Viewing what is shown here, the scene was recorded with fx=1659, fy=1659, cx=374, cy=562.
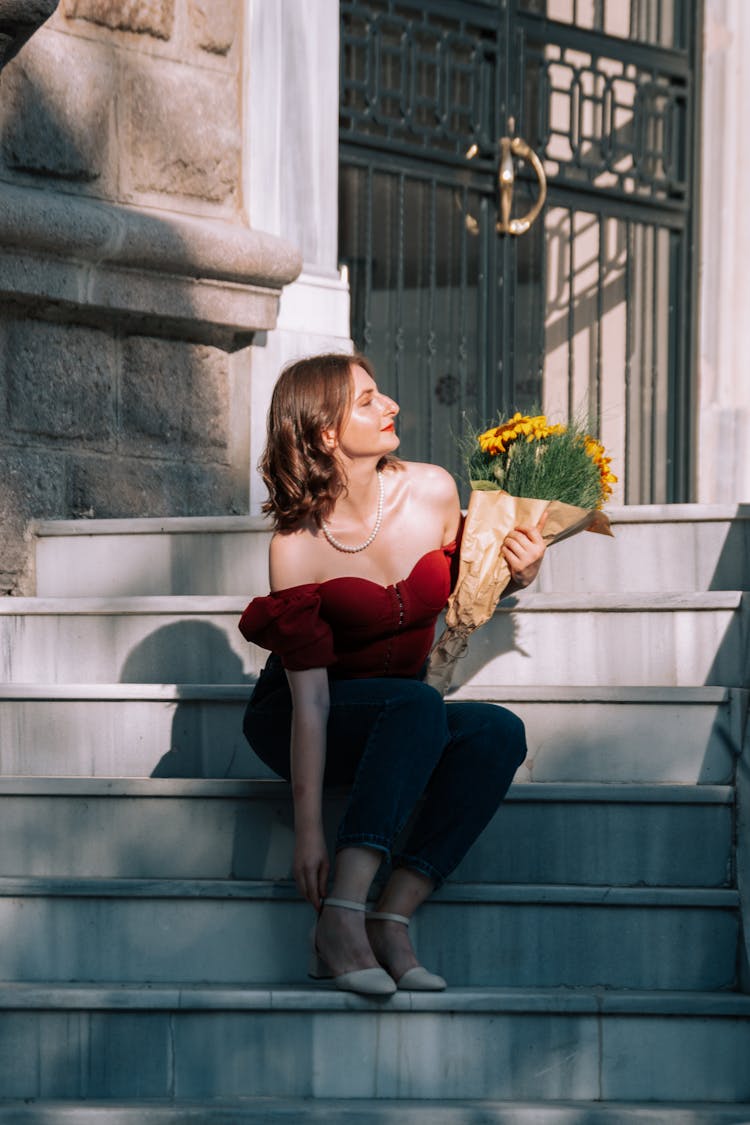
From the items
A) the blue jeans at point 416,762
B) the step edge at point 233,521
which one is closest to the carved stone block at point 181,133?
the step edge at point 233,521

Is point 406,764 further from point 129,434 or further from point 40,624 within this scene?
point 129,434

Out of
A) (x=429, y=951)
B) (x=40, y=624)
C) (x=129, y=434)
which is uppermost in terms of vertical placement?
(x=129, y=434)

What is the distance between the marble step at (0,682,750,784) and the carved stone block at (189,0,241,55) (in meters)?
2.26

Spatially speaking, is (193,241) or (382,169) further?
(382,169)

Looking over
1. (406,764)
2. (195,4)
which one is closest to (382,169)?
(195,4)

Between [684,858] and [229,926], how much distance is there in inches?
33.0

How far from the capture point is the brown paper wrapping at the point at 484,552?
3137 mm

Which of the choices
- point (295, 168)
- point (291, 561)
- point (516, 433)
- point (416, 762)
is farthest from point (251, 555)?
point (295, 168)

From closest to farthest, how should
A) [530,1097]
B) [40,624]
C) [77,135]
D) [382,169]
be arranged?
[530,1097]
[40,624]
[77,135]
[382,169]

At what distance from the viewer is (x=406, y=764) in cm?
287

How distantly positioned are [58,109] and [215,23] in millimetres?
627

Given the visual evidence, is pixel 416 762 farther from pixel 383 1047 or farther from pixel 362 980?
pixel 383 1047

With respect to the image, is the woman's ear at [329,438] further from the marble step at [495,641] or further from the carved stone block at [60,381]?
the carved stone block at [60,381]

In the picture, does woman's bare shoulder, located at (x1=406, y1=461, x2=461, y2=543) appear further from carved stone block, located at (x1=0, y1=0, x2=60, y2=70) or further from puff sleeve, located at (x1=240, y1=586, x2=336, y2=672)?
carved stone block, located at (x1=0, y1=0, x2=60, y2=70)
